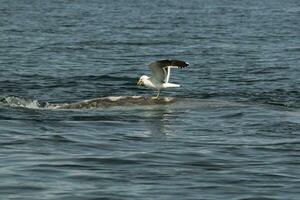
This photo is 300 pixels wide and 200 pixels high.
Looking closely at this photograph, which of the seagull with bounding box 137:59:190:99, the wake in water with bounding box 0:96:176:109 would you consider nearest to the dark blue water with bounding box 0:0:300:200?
the wake in water with bounding box 0:96:176:109

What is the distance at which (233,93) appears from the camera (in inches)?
962

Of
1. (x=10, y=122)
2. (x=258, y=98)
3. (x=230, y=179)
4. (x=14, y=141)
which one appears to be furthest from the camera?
(x=258, y=98)

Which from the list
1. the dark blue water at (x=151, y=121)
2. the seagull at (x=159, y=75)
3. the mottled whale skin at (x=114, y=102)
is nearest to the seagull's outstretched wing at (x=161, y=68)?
the seagull at (x=159, y=75)

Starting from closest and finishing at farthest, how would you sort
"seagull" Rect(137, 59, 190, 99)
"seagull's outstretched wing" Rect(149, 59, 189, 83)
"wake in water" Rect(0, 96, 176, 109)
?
"seagull's outstretched wing" Rect(149, 59, 189, 83) → "seagull" Rect(137, 59, 190, 99) → "wake in water" Rect(0, 96, 176, 109)

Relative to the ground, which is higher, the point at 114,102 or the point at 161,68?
the point at 161,68

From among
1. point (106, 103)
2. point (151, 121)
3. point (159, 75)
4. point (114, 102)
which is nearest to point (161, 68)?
point (159, 75)

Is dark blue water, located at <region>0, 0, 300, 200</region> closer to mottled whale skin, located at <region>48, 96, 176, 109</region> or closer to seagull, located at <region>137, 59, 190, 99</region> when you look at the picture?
mottled whale skin, located at <region>48, 96, 176, 109</region>

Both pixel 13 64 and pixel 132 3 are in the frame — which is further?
pixel 132 3

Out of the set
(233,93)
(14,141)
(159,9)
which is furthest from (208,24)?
(14,141)

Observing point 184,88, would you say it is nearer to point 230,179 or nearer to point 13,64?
point 13,64

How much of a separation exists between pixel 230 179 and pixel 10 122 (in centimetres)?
632

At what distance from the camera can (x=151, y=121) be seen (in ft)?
61.8

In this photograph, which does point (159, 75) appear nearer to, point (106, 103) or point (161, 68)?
point (161, 68)

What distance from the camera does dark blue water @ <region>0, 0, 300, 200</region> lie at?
13.1 metres
